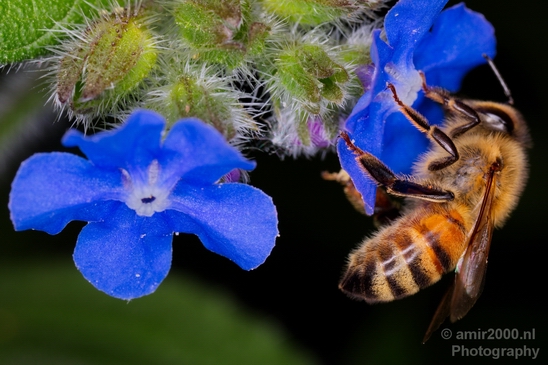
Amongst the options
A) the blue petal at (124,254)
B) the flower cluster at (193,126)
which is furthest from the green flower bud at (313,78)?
the blue petal at (124,254)

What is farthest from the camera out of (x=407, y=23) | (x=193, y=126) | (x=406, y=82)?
(x=406, y=82)

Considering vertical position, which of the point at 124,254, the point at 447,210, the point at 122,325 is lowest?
the point at 122,325

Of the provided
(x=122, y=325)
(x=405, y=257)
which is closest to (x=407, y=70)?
(x=405, y=257)

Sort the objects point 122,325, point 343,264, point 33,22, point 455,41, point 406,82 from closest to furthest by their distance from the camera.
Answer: point 33,22 < point 406,82 < point 455,41 < point 122,325 < point 343,264

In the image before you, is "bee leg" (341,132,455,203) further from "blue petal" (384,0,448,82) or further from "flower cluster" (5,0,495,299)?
"blue petal" (384,0,448,82)

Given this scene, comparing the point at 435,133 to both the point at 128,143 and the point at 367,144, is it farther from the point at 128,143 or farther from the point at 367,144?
the point at 128,143

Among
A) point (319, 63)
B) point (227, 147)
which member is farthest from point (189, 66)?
point (227, 147)

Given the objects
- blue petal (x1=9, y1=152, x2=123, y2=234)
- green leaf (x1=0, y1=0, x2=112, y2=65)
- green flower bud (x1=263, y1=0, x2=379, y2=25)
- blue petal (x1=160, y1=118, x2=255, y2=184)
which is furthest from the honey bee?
green leaf (x1=0, y1=0, x2=112, y2=65)

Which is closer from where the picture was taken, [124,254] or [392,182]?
[124,254]

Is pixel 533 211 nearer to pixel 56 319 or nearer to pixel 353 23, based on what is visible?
pixel 353 23
